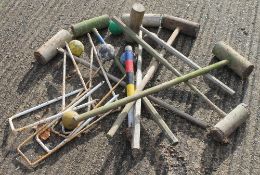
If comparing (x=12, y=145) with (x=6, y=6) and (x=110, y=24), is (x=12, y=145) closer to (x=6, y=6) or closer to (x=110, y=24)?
(x=110, y=24)

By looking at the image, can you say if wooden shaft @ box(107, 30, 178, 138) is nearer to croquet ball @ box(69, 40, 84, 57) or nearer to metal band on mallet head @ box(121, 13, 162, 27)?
metal band on mallet head @ box(121, 13, 162, 27)

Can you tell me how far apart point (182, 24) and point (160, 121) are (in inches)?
46.4

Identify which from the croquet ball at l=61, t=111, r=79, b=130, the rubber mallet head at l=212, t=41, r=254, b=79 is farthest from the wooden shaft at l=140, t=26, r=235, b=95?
the croquet ball at l=61, t=111, r=79, b=130

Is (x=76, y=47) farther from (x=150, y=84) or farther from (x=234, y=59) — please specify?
(x=234, y=59)

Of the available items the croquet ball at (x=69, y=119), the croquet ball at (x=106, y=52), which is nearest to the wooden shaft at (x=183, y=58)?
the croquet ball at (x=106, y=52)

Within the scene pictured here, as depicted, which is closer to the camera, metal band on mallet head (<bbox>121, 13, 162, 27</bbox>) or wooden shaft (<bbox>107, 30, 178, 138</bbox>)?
wooden shaft (<bbox>107, 30, 178, 138</bbox>)

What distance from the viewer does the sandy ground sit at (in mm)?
2904

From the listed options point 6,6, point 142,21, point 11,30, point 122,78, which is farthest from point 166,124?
point 6,6

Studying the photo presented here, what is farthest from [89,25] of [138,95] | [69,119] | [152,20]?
[69,119]

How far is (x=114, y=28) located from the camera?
375 cm

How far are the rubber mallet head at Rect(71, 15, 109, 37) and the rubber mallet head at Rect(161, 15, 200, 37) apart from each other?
0.56 metres

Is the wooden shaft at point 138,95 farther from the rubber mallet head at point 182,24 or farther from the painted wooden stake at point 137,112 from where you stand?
the rubber mallet head at point 182,24

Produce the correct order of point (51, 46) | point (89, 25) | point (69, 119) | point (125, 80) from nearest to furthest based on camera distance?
point (69, 119), point (125, 80), point (51, 46), point (89, 25)

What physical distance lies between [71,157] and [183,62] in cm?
137
